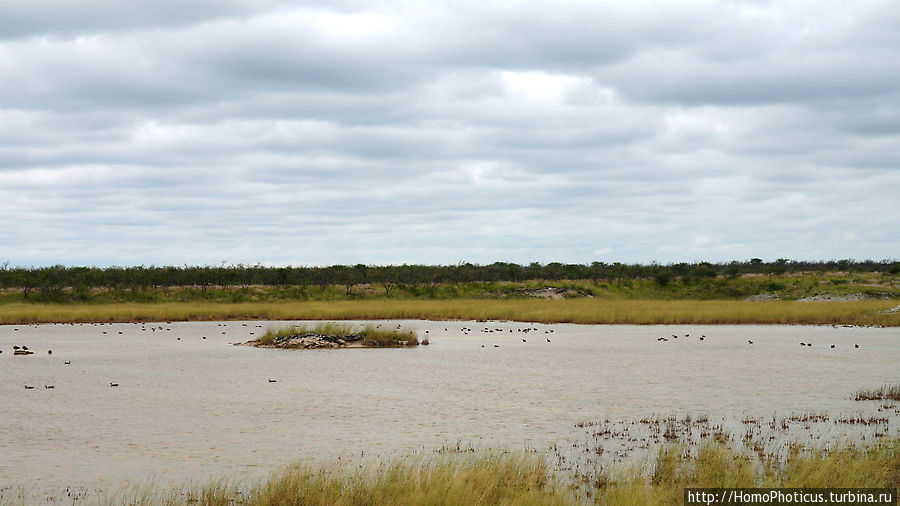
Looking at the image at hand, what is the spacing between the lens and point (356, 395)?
76.1 ft

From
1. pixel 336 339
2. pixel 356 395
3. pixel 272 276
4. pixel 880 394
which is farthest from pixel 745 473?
pixel 272 276

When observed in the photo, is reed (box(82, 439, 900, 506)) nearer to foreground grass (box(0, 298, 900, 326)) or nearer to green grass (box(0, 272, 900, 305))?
foreground grass (box(0, 298, 900, 326))

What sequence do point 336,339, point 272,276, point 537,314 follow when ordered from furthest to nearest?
point 272,276 < point 537,314 < point 336,339

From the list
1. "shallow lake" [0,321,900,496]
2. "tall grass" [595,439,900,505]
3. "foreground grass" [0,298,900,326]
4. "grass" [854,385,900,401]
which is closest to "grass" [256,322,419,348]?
"shallow lake" [0,321,900,496]

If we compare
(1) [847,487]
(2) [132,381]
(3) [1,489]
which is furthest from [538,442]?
(2) [132,381]

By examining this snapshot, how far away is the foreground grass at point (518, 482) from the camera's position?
11398mm

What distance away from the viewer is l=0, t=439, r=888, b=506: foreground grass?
1140cm

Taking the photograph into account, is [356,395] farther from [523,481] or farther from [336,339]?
[336,339]

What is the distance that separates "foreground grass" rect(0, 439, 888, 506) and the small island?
26556 millimetres

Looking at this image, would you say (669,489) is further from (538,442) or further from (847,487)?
(538,442)

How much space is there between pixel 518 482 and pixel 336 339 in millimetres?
29388

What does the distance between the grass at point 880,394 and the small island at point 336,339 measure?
2206cm

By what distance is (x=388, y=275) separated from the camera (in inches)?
4722

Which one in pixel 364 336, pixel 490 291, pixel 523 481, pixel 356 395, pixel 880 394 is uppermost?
pixel 490 291
